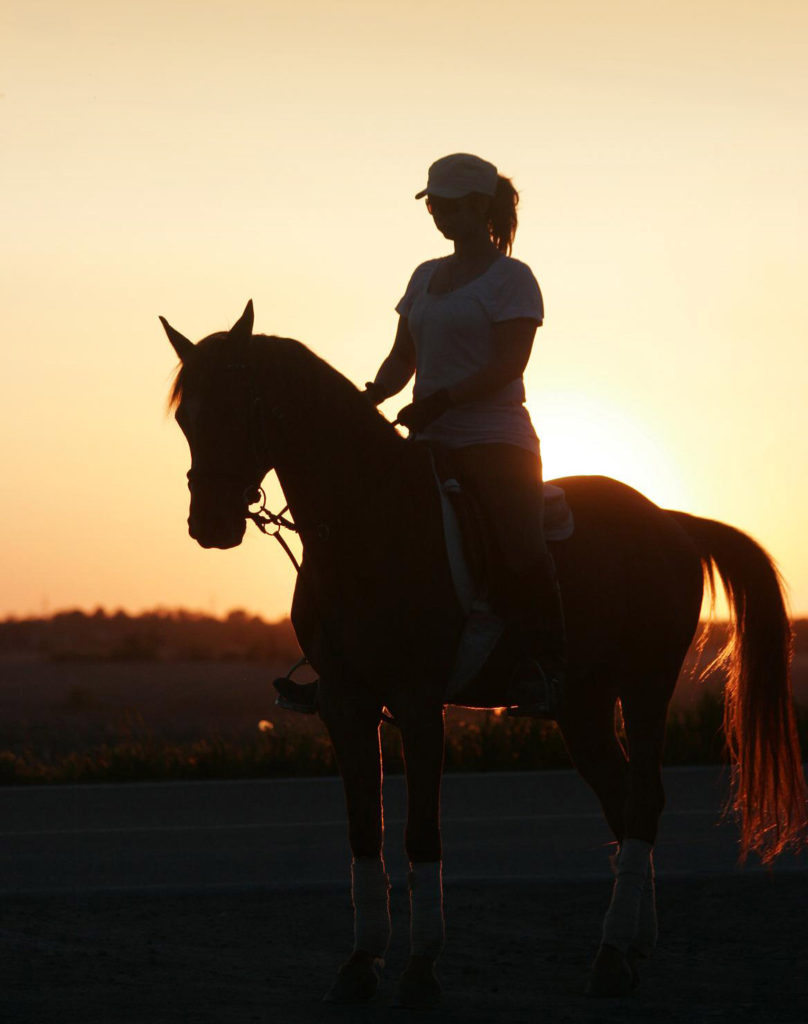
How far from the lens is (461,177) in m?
7.68

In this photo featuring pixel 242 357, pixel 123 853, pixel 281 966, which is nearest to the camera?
pixel 242 357

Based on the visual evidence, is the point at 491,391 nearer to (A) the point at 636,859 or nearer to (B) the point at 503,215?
(B) the point at 503,215

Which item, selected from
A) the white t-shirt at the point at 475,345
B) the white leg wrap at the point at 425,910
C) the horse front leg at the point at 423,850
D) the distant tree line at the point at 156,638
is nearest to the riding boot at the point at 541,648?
the horse front leg at the point at 423,850

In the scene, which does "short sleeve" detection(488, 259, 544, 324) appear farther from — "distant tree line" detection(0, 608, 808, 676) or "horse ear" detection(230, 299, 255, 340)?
"distant tree line" detection(0, 608, 808, 676)

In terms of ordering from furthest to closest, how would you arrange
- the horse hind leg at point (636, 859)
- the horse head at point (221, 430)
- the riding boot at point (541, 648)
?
the horse hind leg at point (636, 859) < the riding boot at point (541, 648) < the horse head at point (221, 430)

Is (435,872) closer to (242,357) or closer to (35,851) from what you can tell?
(242,357)

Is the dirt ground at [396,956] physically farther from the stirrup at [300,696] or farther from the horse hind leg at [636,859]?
the stirrup at [300,696]

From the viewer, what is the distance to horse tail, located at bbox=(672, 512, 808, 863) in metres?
8.88

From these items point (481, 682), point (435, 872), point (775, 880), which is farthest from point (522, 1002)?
point (775, 880)

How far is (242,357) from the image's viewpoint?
7.03 m

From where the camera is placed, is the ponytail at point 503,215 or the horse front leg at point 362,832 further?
the ponytail at point 503,215

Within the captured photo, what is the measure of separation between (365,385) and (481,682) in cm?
145

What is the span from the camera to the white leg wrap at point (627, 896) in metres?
7.91

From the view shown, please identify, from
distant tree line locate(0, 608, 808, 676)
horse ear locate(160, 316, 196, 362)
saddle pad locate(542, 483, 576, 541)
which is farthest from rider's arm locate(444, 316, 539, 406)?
distant tree line locate(0, 608, 808, 676)
